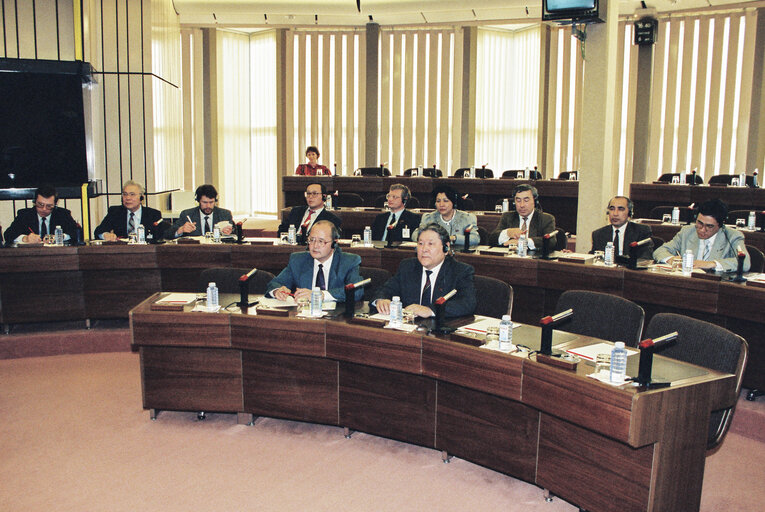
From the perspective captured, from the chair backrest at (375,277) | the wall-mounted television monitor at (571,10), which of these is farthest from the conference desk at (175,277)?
the wall-mounted television monitor at (571,10)

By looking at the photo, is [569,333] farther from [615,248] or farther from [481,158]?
[481,158]

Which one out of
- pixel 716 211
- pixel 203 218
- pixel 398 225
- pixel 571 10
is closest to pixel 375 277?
pixel 398 225

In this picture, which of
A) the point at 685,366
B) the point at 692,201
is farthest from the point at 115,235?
the point at 692,201

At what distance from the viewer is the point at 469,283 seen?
3783 mm

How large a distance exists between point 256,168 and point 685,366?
10.5 m

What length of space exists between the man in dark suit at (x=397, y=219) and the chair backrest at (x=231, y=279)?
1734mm

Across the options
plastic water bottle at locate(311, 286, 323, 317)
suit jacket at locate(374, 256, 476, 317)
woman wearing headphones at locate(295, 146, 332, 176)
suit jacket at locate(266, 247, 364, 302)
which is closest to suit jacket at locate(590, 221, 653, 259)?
suit jacket at locate(374, 256, 476, 317)

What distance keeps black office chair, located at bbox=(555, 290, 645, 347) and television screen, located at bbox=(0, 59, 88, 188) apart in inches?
231

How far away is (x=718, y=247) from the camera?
4.89 meters

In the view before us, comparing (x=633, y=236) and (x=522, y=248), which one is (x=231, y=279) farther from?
(x=633, y=236)

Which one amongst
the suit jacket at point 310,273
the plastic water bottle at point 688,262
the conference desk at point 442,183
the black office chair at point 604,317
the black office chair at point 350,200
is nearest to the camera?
the black office chair at point 604,317

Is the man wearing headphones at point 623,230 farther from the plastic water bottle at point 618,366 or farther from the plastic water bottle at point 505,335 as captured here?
the plastic water bottle at point 618,366

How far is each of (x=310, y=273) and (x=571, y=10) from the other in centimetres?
386

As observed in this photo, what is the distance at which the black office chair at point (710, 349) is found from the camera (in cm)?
286
